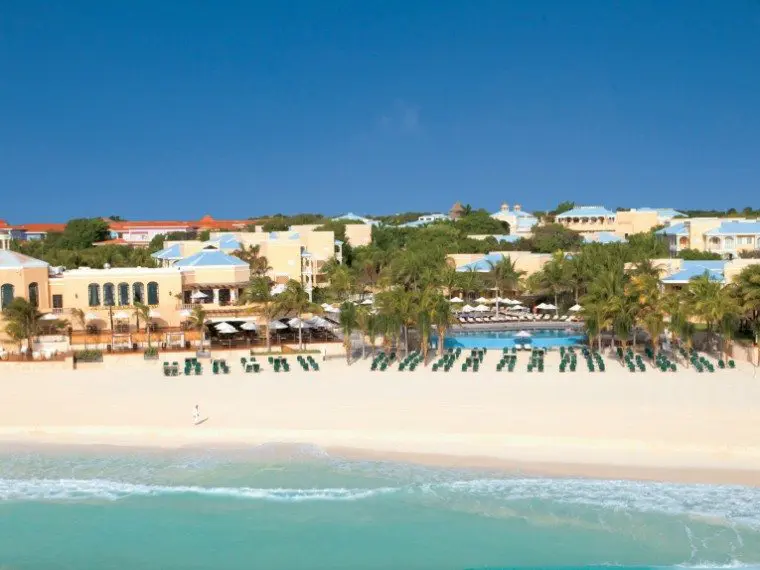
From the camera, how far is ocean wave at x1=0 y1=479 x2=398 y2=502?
1861cm

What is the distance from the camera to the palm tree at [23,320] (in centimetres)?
3167

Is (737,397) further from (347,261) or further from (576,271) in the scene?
(347,261)

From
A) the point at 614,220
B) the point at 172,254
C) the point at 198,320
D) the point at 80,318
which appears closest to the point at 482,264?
the point at 172,254

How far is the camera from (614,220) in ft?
314

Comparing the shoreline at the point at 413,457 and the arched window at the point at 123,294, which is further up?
the arched window at the point at 123,294

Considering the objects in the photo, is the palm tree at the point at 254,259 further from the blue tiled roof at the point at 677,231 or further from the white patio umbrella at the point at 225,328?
the blue tiled roof at the point at 677,231

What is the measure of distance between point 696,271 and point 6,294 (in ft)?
110

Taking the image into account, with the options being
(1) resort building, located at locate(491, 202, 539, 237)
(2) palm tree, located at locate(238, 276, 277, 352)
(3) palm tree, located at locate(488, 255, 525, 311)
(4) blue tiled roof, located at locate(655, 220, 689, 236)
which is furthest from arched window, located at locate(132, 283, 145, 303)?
(1) resort building, located at locate(491, 202, 539, 237)

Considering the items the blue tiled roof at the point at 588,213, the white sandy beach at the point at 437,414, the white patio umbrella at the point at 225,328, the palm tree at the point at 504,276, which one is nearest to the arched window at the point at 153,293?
the white patio umbrella at the point at 225,328

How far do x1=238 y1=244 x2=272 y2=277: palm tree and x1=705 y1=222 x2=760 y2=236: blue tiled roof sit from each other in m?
33.4

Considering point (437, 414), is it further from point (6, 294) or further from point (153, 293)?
point (6, 294)

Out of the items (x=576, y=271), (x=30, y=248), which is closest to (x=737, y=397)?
(x=576, y=271)

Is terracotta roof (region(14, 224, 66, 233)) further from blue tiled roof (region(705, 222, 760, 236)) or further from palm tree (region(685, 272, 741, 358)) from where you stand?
palm tree (region(685, 272, 741, 358))

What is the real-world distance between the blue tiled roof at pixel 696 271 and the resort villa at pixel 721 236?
1289cm
